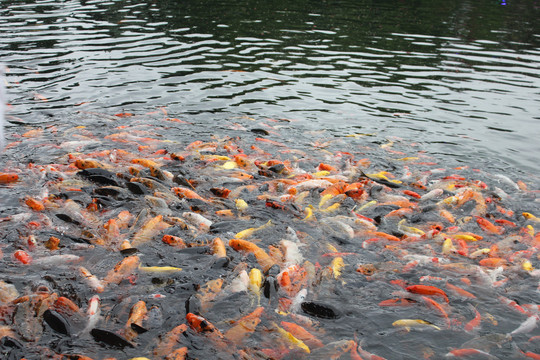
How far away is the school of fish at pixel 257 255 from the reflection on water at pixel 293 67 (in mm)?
2910

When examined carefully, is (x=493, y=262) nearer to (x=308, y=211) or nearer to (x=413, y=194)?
(x=413, y=194)

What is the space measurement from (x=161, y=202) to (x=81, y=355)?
11.7 feet

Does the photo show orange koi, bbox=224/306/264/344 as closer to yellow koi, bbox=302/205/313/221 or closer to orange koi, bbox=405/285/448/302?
orange koi, bbox=405/285/448/302

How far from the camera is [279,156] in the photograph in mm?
10992

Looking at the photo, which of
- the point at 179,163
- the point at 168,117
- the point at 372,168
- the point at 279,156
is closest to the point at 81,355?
the point at 179,163

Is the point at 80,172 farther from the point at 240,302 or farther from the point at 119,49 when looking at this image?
the point at 119,49

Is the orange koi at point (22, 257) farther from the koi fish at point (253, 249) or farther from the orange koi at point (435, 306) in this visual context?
the orange koi at point (435, 306)

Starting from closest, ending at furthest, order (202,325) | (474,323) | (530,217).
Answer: (202,325) < (474,323) < (530,217)

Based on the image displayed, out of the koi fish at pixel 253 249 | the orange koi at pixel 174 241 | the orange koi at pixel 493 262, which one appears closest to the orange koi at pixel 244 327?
the koi fish at pixel 253 249

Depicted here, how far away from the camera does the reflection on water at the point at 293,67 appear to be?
44.6 ft

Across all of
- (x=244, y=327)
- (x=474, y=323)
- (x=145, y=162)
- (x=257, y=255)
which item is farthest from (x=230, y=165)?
(x=474, y=323)

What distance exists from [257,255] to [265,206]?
1662 millimetres

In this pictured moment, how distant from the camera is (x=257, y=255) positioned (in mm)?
7047

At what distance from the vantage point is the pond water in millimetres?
5656
